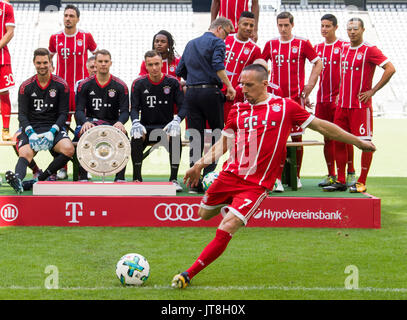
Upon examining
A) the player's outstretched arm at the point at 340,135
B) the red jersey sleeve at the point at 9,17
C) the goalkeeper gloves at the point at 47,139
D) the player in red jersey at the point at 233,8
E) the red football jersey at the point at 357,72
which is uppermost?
the player in red jersey at the point at 233,8

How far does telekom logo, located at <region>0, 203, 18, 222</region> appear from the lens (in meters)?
7.05

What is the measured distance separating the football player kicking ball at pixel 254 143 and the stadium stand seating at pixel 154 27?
27.2 m

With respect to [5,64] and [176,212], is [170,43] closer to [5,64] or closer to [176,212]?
[5,64]

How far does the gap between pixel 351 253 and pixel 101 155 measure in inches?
115

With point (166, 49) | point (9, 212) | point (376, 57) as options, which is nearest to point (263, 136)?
point (9, 212)

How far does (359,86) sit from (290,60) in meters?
0.88

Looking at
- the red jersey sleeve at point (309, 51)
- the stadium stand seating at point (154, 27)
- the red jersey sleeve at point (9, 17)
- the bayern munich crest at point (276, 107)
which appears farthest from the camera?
the stadium stand seating at point (154, 27)

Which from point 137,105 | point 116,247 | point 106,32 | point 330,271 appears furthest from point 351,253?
point 106,32

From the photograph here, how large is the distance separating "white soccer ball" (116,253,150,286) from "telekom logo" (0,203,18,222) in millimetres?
2591

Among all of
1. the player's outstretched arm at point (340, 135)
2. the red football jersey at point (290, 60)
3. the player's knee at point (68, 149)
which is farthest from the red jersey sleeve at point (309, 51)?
the player's outstretched arm at point (340, 135)

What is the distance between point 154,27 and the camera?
34.5 meters

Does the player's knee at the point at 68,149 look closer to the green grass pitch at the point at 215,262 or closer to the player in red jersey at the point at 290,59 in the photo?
the green grass pitch at the point at 215,262

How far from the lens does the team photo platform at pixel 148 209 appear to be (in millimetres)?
7070

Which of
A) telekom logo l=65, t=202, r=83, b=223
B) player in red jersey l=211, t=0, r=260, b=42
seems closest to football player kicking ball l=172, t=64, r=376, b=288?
telekom logo l=65, t=202, r=83, b=223
